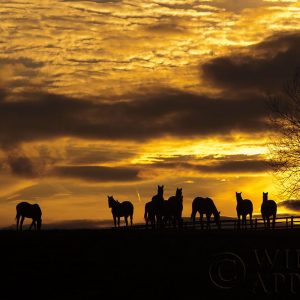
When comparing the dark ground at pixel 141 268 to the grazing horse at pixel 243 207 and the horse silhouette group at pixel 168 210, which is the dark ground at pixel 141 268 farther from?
the grazing horse at pixel 243 207

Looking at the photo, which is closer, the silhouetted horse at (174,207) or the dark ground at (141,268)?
the dark ground at (141,268)

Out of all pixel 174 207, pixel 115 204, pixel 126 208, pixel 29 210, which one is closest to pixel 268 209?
pixel 174 207

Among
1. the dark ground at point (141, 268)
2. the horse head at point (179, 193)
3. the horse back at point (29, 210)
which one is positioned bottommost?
the dark ground at point (141, 268)

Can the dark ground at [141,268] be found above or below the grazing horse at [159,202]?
below

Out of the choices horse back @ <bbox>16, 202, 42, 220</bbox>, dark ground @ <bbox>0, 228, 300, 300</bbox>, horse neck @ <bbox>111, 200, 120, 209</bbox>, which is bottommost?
dark ground @ <bbox>0, 228, 300, 300</bbox>

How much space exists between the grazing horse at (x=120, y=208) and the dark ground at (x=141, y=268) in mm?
13624

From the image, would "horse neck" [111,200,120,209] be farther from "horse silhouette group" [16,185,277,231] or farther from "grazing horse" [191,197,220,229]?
"grazing horse" [191,197,220,229]

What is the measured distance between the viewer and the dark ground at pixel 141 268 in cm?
2648

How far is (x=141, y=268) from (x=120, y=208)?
2469 cm

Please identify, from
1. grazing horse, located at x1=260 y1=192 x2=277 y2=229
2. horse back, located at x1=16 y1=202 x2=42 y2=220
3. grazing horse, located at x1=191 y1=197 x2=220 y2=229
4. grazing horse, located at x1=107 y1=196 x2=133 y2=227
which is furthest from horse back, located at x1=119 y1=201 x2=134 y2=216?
grazing horse, located at x1=260 y1=192 x2=277 y2=229

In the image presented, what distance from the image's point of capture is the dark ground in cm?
2648

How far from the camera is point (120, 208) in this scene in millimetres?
55156

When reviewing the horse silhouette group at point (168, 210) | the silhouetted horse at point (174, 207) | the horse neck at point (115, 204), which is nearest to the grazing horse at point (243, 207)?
the horse silhouette group at point (168, 210)

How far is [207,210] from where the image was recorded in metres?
56.2
